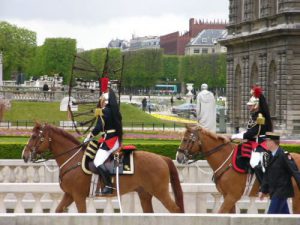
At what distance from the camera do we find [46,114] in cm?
6756

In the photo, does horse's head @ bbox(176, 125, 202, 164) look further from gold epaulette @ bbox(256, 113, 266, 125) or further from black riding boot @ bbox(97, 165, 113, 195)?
black riding boot @ bbox(97, 165, 113, 195)

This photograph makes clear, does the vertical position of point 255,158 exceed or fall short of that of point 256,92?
it falls short

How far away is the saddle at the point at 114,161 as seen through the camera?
1706cm

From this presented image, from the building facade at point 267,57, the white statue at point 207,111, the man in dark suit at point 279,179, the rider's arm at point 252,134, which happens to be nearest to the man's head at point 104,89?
the rider's arm at point 252,134

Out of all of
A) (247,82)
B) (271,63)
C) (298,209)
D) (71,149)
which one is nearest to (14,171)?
(71,149)

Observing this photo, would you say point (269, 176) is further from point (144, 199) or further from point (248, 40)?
point (248, 40)

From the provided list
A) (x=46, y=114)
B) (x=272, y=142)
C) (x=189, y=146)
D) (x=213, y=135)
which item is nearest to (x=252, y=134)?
(x=213, y=135)

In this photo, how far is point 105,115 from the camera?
57.2 ft

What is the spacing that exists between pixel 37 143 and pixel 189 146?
290 centimetres

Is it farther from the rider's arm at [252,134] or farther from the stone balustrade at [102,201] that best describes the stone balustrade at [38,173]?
the rider's arm at [252,134]

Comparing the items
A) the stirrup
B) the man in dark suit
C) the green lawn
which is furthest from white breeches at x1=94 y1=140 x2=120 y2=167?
the green lawn

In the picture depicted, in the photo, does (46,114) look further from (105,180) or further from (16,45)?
(16,45)

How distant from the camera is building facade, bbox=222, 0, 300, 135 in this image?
5466cm

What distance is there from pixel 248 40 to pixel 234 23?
4.73 metres
